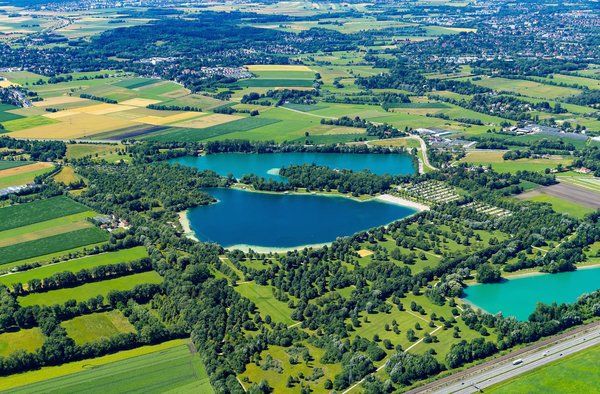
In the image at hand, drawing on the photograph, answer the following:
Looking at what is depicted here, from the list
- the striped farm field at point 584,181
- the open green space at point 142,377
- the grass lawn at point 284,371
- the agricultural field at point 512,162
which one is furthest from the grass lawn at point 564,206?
the open green space at point 142,377

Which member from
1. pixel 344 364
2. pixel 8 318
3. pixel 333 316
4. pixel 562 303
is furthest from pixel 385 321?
pixel 8 318

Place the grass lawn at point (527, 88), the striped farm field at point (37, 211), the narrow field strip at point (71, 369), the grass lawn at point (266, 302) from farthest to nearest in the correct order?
the grass lawn at point (527, 88), the striped farm field at point (37, 211), the grass lawn at point (266, 302), the narrow field strip at point (71, 369)

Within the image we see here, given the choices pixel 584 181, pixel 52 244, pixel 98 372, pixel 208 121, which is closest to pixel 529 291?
pixel 584 181

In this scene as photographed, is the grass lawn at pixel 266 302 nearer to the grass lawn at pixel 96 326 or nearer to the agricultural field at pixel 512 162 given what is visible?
the grass lawn at pixel 96 326


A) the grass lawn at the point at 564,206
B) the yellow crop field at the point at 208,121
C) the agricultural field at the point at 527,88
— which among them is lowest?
the yellow crop field at the point at 208,121

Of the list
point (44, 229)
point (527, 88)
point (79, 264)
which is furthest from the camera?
point (527, 88)

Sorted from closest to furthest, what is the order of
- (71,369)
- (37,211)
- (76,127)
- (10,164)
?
(71,369)
(37,211)
(10,164)
(76,127)

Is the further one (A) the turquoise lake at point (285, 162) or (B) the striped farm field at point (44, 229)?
(A) the turquoise lake at point (285, 162)

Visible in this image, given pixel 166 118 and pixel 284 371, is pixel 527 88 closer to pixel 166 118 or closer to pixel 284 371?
pixel 166 118
